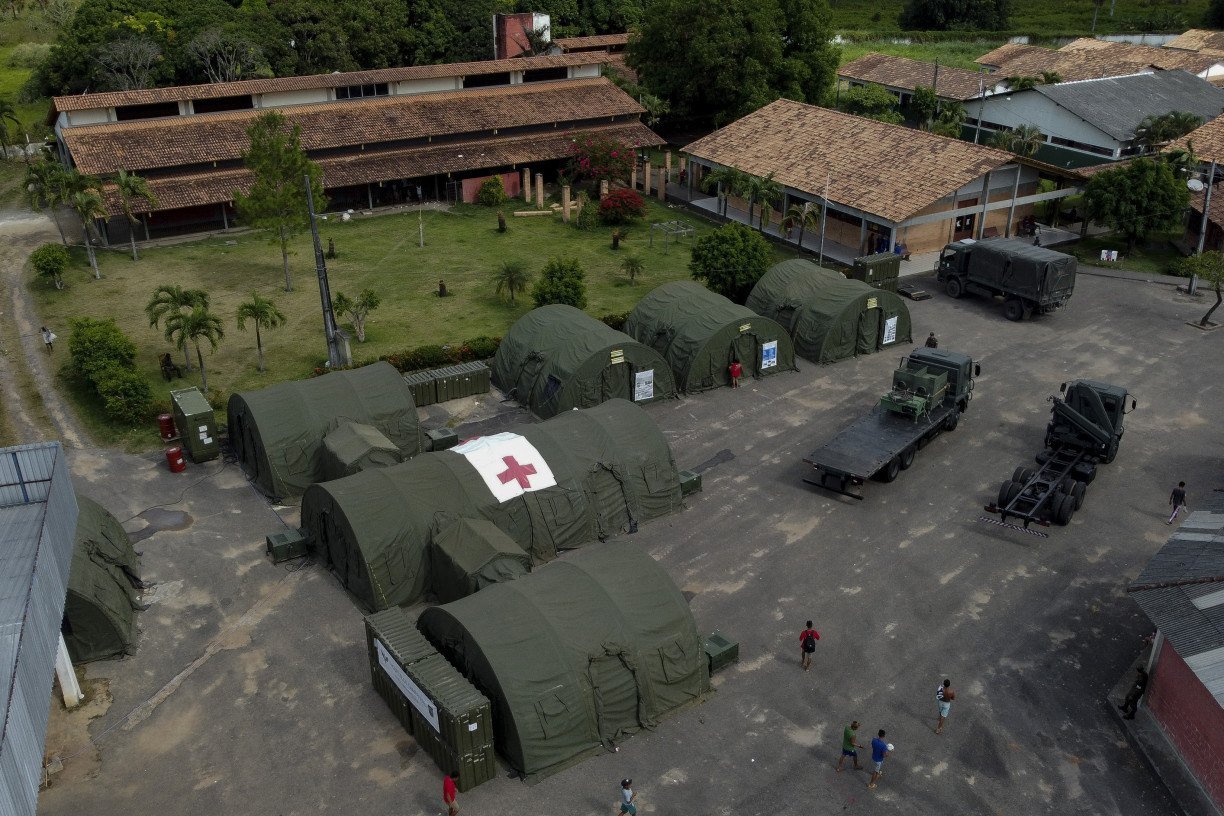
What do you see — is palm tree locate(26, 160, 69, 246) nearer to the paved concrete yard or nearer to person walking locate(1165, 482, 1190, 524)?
the paved concrete yard

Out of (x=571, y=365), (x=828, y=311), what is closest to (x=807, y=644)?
(x=571, y=365)

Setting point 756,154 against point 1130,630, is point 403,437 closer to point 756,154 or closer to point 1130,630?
point 1130,630

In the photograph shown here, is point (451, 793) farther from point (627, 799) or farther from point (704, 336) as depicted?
point (704, 336)

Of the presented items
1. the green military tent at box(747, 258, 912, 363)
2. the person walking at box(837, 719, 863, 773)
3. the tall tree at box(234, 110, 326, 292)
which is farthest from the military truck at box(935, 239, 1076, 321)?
the tall tree at box(234, 110, 326, 292)

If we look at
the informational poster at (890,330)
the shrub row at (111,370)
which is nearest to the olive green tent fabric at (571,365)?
the informational poster at (890,330)

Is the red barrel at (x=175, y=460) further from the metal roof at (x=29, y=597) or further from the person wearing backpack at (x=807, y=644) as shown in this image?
the person wearing backpack at (x=807, y=644)

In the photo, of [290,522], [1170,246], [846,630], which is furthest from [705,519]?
[1170,246]
